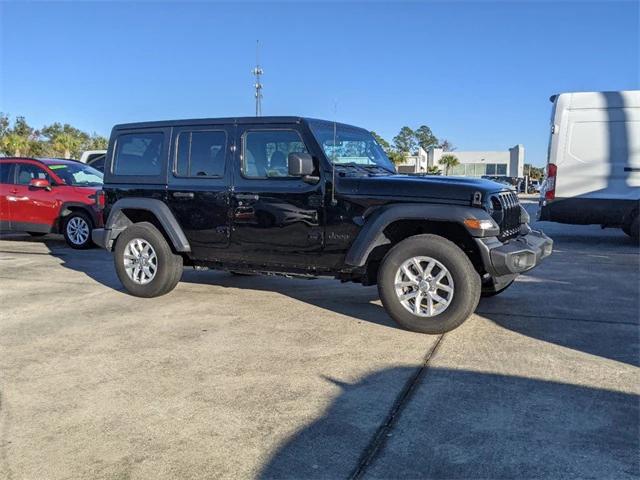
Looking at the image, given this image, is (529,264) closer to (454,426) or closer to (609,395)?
(609,395)

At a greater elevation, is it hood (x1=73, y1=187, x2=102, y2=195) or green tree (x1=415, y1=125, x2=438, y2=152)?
green tree (x1=415, y1=125, x2=438, y2=152)

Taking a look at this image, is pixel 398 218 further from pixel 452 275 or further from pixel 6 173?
pixel 6 173

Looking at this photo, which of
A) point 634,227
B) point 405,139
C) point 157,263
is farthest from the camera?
point 405,139

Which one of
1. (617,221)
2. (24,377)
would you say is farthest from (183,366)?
(617,221)

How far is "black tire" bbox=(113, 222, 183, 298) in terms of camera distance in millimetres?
6340

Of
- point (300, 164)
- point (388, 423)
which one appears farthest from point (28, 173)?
point (388, 423)


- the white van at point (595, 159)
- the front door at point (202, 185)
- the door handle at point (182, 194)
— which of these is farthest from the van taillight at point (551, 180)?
the door handle at point (182, 194)

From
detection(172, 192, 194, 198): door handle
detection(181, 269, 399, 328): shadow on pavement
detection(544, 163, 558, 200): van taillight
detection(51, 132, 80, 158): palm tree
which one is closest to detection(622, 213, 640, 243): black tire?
detection(544, 163, 558, 200): van taillight

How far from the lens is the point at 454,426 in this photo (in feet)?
10.5

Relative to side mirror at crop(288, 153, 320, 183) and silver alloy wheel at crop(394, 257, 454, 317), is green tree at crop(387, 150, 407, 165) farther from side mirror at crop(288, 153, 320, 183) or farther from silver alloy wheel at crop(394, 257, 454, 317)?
silver alloy wheel at crop(394, 257, 454, 317)

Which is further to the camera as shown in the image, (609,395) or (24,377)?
(24,377)

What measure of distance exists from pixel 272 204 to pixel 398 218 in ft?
4.44

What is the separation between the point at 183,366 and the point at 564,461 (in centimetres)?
260

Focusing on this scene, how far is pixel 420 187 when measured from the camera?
5039 millimetres
